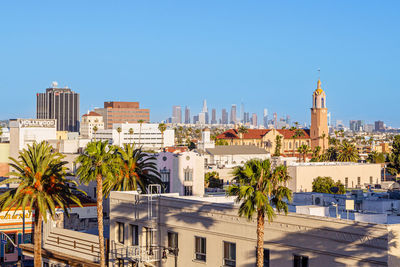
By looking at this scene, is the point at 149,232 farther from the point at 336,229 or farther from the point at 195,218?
the point at 336,229

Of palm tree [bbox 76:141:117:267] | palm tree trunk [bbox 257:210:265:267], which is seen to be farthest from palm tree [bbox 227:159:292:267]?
palm tree [bbox 76:141:117:267]

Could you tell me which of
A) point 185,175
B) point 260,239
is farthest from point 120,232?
point 185,175

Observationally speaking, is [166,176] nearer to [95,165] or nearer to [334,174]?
[95,165]

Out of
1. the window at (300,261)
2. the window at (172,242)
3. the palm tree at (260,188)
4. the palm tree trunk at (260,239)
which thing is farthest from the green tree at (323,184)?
the palm tree at (260,188)

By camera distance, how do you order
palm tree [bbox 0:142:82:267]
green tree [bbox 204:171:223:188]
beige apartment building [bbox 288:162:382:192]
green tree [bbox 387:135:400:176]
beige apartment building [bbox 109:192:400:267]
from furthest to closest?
green tree [bbox 387:135:400:176] → green tree [bbox 204:171:223:188] → beige apartment building [bbox 288:162:382:192] → palm tree [bbox 0:142:82:267] → beige apartment building [bbox 109:192:400:267]

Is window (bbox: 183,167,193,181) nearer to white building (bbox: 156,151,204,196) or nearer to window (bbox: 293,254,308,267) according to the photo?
white building (bbox: 156,151,204,196)

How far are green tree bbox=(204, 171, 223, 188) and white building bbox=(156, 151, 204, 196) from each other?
58.2 m

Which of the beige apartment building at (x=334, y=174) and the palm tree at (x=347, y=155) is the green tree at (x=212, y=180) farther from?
the palm tree at (x=347, y=155)

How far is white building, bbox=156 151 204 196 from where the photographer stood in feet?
232

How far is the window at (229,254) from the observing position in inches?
1351

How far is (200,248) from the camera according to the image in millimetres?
36375

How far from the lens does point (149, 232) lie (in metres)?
40.0

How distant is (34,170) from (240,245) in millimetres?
16610

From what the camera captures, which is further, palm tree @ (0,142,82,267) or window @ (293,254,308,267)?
palm tree @ (0,142,82,267)
